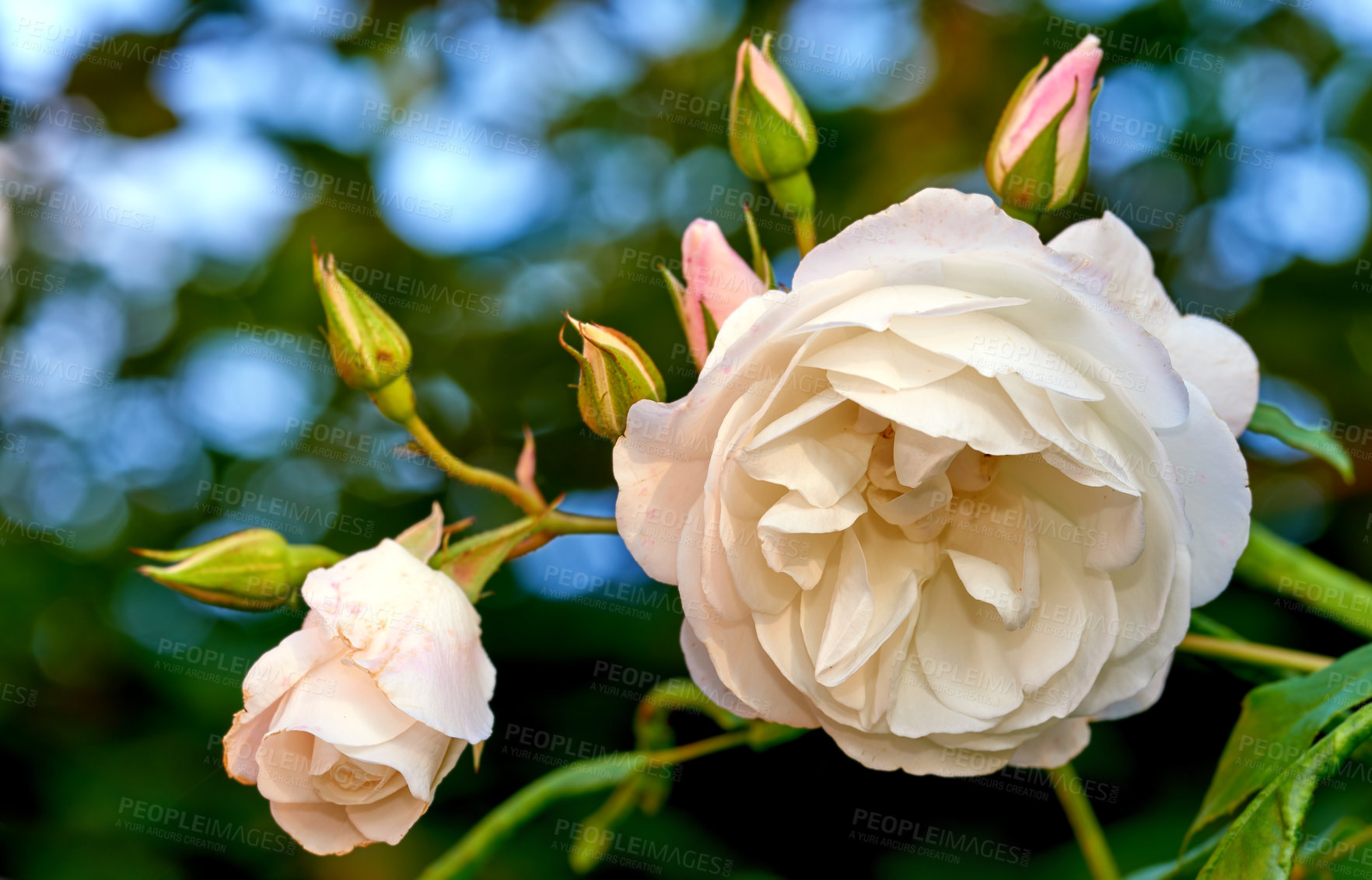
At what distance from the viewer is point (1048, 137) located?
38.8 inches

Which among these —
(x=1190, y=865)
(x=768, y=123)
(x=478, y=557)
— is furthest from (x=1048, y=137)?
(x=1190, y=865)

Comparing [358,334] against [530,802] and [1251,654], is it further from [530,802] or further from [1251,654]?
[1251,654]

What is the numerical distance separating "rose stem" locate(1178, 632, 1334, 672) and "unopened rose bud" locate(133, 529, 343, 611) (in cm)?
88

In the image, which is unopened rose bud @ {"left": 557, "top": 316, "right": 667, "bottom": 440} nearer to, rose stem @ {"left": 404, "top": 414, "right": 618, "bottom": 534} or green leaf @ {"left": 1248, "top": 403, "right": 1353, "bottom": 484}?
rose stem @ {"left": 404, "top": 414, "right": 618, "bottom": 534}

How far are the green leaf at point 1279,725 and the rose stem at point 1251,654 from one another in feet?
0.38

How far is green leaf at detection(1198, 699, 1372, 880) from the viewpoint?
711 millimetres

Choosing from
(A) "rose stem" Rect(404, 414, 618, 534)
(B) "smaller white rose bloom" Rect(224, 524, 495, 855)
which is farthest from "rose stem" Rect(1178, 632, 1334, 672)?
(B) "smaller white rose bloom" Rect(224, 524, 495, 855)

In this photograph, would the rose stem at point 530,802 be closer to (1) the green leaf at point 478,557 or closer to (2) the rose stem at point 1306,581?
(1) the green leaf at point 478,557

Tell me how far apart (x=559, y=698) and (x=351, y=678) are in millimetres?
1242

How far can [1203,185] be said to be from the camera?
211 centimetres

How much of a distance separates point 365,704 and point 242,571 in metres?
0.22

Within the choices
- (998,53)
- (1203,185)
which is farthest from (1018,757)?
(998,53)

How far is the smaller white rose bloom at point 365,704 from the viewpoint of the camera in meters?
0.84

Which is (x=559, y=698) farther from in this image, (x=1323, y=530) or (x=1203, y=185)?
(x=1203, y=185)
